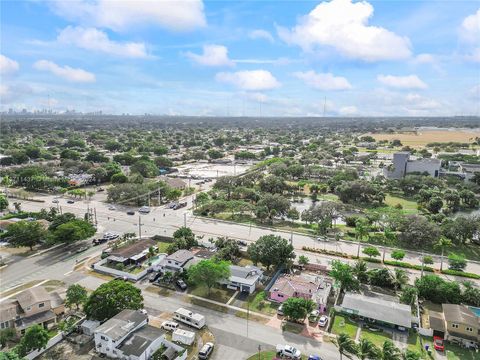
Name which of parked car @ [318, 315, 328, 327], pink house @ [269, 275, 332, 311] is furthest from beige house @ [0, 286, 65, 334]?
parked car @ [318, 315, 328, 327]

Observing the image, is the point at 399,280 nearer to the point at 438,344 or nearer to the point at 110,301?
the point at 438,344

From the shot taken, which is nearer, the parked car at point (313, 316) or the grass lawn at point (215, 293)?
the parked car at point (313, 316)

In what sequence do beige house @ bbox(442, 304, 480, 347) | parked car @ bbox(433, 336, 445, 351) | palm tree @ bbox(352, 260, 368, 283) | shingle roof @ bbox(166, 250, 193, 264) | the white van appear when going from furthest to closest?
shingle roof @ bbox(166, 250, 193, 264) → palm tree @ bbox(352, 260, 368, 283) → the white van → beige house @ bbox(442, 304, 480, 347) → parked car @ bbox(433, 336, 445, 351)

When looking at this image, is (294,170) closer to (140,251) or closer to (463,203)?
(463,203)

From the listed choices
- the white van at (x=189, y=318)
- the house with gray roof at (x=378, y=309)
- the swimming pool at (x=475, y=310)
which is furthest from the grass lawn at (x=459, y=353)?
the white van at (x=189, y=318)

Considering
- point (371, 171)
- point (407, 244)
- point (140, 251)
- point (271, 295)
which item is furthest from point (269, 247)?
point (371, 171)

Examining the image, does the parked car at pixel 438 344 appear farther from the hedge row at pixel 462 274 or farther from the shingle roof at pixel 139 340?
the shingle roof at pixel 139 340

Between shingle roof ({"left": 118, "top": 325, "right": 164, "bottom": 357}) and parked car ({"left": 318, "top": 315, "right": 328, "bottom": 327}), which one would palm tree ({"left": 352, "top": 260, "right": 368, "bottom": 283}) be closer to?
parked car ({"left": 318, "top": 315, "right": 328, "bottom": 327})
